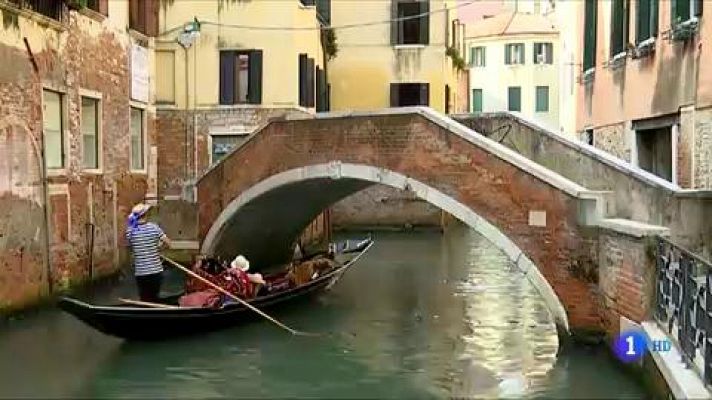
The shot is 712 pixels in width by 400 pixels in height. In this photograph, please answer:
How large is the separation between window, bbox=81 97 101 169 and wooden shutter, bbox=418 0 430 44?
27.7ft

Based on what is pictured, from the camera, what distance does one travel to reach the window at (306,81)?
13609mm

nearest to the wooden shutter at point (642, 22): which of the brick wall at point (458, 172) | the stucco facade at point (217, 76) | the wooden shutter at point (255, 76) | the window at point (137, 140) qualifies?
the brick wall at point (458, 172)

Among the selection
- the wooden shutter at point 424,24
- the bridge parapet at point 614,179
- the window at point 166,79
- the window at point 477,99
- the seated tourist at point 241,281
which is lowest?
the seated tourist at point 241,281

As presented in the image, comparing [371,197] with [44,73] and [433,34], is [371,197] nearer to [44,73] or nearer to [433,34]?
[433,34]

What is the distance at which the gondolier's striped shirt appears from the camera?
299 inches

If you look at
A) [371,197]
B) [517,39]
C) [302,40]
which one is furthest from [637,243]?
[517,39]

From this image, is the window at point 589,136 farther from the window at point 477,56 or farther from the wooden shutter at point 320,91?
the window at point 477,56

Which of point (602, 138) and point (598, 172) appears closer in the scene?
point (598, 172)

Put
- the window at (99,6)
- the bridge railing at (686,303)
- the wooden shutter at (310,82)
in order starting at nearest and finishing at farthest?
the bridge railing at (686,303), the window at (99,6), the wooden shutter at (310,82)

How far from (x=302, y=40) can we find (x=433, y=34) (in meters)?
4.43

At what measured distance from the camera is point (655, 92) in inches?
353

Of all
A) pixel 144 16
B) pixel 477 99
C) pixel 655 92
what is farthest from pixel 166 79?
pixel 477 99

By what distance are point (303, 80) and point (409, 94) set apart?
420 cm

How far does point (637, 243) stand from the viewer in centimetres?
599
